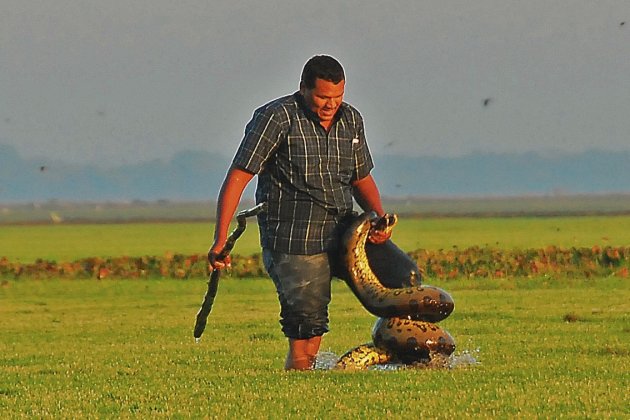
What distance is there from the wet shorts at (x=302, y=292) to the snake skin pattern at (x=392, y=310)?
23 centimetres

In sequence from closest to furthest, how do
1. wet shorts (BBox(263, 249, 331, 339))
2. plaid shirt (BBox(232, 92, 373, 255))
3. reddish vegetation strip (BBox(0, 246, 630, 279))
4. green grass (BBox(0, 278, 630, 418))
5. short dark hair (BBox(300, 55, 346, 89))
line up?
green grass (BBox(0, 278, 630, 418)) → short dark hair (BBox(300, 55, 346, 89)) → plaid shirt (BBox(232, 92, 373, 255)) → wet shorts (BBox(263, 249, 331, 339)) → reddish vegetation strip (BBox(0, 246, 630, 279))

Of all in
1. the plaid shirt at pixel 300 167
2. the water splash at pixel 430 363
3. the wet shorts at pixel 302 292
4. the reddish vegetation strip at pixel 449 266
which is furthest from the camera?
the reddish vegetation strip at pixel 449 266

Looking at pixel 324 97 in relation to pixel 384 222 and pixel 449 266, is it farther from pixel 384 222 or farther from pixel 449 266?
pixel 449 266

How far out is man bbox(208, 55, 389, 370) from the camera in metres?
10.1

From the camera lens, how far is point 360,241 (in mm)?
10312

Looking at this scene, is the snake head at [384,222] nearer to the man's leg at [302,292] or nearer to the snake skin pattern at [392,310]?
the snake skin pattern at [392,310]

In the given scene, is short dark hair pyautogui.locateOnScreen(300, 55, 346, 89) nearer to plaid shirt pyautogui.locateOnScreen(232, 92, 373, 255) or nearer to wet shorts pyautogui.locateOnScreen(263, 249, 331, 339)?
plaid shirt pyautogui.locateOnScreen(232, 92, 373, 255)

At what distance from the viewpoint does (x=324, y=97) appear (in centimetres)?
996

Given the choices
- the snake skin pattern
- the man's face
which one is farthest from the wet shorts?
the man's face

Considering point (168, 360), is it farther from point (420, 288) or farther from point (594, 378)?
point (594, 378)

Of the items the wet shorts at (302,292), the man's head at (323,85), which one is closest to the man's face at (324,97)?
the man's head at (323,85)

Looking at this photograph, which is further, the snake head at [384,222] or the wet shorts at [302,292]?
the snake head at [384,222]

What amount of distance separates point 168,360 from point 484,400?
4.37 meters

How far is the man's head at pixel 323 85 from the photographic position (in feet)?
32.4
